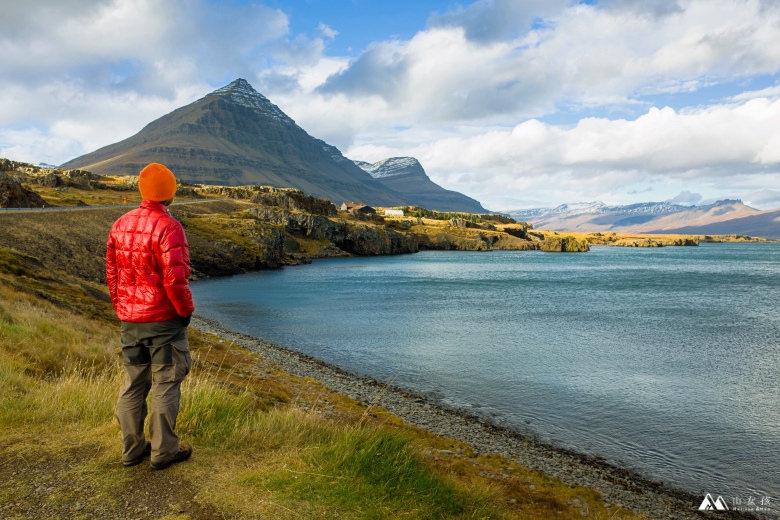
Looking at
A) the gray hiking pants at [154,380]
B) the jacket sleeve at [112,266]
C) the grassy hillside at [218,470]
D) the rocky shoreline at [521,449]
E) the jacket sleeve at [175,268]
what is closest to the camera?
the grassy hillside at [218,470]

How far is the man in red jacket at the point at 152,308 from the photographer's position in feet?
22.9

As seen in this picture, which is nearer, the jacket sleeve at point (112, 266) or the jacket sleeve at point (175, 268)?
the jacket sleeve at point (175, 268)

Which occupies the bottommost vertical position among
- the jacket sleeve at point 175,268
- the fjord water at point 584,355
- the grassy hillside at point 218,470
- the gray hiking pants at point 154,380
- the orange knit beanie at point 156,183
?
the fjord water at point 584,355

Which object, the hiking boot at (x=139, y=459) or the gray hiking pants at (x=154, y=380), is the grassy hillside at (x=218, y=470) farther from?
the gray hiking pants at (x=154, y=380)

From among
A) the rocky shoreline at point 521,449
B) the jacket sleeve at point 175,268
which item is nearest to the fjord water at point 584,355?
the rocky shoreline at point 521,449

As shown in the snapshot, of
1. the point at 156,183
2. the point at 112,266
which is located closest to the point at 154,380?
the point at 112,266

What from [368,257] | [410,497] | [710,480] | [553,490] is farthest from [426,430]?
[368,257]

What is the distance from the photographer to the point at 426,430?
17.5m

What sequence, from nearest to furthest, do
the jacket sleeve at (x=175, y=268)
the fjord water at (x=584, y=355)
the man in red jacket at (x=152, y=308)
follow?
1. the jacket sleeve at (x=175, y=268)
2. the man in red jacket at (x=152, y=308)
3. the fjord water at (x=584, y=355)

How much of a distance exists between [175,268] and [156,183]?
51.8 inches

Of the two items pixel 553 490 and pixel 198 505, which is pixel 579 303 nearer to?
pixel 553 490

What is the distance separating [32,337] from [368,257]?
414 feet

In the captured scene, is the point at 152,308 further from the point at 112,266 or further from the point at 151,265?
the point at 112,266

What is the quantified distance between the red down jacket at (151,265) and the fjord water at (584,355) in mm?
15028
